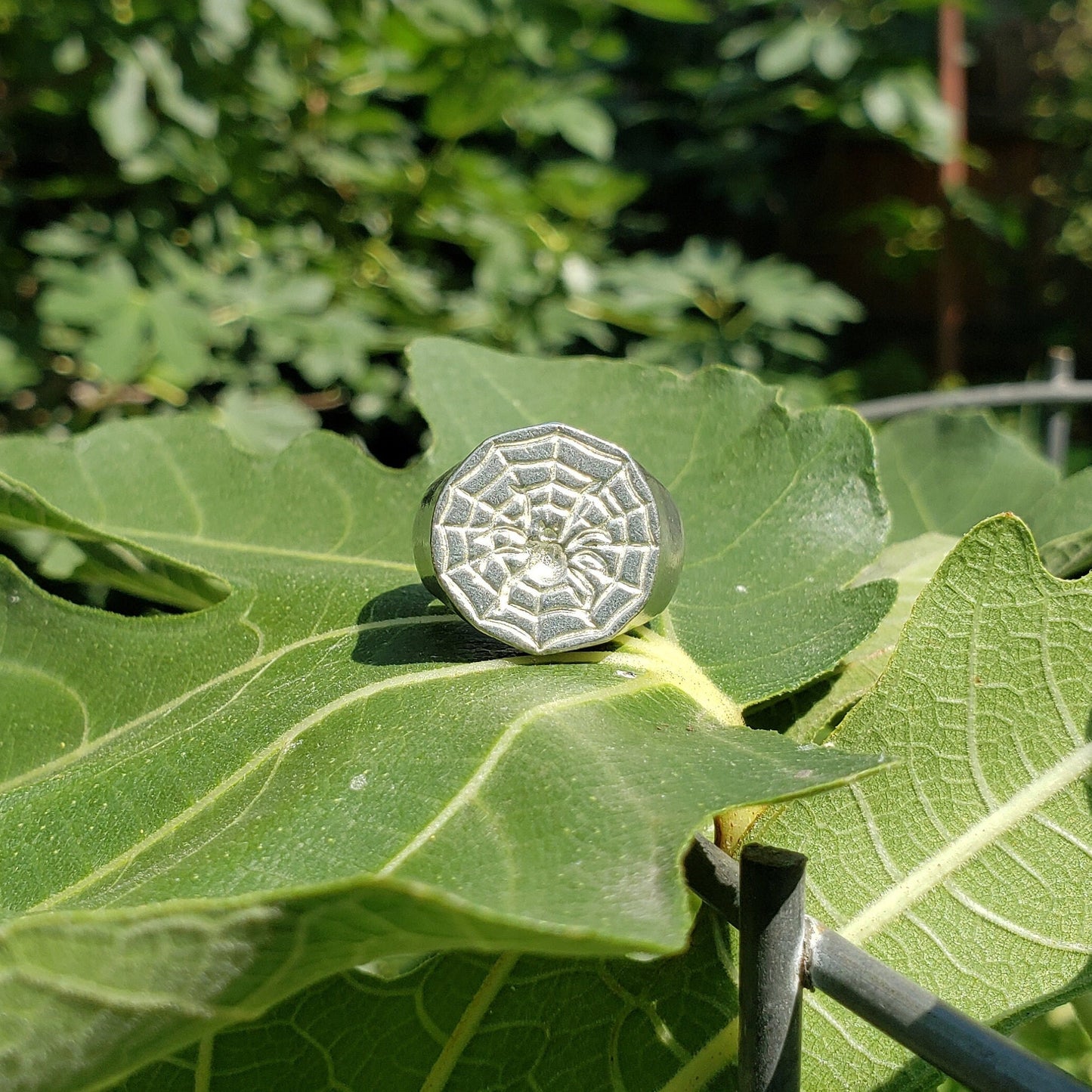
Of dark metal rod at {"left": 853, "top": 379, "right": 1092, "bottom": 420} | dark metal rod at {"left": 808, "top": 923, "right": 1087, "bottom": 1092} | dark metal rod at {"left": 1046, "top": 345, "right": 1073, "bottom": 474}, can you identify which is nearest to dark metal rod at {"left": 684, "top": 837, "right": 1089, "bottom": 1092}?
dark metal rod at {"left": 808, "top": 923, "right": 1087, "bottom": 1092}

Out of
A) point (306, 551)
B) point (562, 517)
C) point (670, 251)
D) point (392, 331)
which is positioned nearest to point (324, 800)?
point (562, 517)

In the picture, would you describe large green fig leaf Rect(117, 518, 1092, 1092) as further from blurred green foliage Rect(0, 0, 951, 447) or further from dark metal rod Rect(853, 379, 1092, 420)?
blurred green foliage Rect(0, 0, 951, 447)

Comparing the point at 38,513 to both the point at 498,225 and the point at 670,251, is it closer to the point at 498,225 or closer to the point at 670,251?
the point at 498,225

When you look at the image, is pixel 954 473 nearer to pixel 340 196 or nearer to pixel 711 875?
pixel 711 875

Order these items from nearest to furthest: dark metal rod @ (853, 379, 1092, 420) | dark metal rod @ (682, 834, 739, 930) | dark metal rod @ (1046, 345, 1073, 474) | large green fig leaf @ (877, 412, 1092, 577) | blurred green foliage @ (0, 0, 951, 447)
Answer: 1. dark metal rod @ (682, 834, 739, 930)
2. large green fig leaf @ (877, 412, 1092, 577)
3. dark metal rod @ (853, 379, 1092, 420)
4. dark metal rod @ (1046, 345, 1073, 474)
5. blurred green foliage @ (0, 0, 951, 447)

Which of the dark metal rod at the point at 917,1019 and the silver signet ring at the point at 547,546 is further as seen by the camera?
the silver signet ring at the point at 547,546

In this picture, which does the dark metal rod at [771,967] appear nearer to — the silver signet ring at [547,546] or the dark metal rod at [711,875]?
the dark metal rod at [711,875]

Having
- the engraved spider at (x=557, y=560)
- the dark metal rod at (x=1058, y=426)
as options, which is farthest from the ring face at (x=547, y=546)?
the dark metal rod at (x=1058, y=426)
